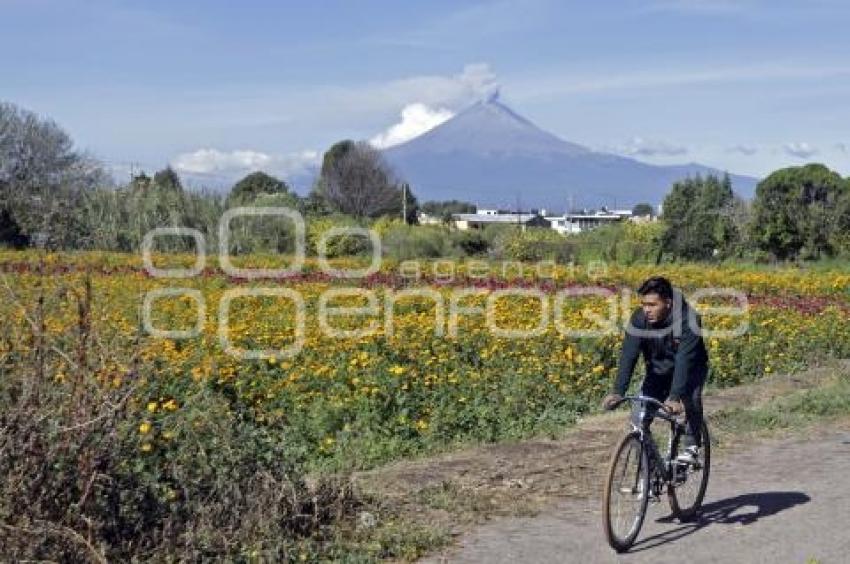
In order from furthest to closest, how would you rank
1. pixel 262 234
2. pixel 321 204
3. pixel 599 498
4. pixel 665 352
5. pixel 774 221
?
pixel 321 204 < pixel 774 221 < pixel 262 234 < pixel 599 498 < pixel 665 352

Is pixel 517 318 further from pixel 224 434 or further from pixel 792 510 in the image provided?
pixel 224 434

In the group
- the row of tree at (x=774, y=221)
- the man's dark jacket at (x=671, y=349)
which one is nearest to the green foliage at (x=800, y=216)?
the row of tree at (x=774, y=221)

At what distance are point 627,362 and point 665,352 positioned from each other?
0.31 meters

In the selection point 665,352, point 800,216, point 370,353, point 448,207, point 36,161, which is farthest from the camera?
point 448,207

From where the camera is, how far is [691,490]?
24.9ft

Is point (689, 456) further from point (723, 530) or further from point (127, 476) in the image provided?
point (127, 476)

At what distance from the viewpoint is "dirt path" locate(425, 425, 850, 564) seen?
21.6 ft

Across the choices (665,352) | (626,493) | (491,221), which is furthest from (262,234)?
(491,221)

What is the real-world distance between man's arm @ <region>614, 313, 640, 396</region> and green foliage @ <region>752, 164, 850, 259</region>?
48774 millimetres

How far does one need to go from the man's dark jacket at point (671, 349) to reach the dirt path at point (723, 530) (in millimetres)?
935

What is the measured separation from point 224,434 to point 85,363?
1125 mm

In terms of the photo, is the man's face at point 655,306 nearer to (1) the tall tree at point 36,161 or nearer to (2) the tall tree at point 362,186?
(1) the tall tree at point 36,161

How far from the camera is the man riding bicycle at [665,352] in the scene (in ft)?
23.0

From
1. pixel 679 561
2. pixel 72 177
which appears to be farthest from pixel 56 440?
pixel 72 177
